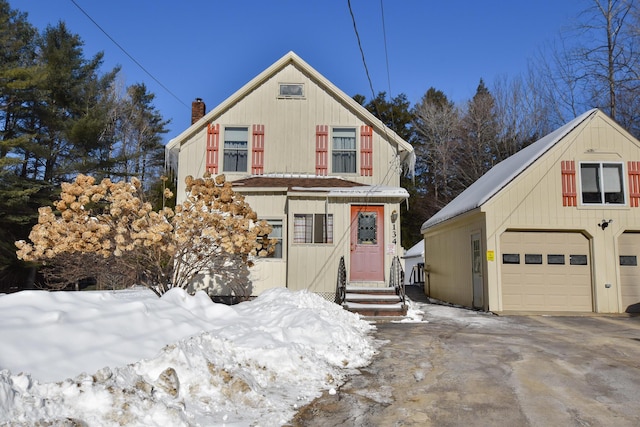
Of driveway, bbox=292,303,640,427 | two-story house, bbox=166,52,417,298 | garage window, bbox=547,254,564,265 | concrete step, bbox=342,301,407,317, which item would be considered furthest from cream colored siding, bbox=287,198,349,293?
garage window, bbox=547,254,564,265

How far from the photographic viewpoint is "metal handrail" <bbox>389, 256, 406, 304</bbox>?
40.7 ft

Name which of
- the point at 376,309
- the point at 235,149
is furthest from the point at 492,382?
the point at 235,149

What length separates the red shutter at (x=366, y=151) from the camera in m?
14.7

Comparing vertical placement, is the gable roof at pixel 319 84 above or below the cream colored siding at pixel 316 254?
above

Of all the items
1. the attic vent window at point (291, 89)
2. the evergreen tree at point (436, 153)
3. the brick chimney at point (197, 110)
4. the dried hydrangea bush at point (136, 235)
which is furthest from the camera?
the evergreen tree at point (436, 153)

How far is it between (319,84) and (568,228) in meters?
8.83

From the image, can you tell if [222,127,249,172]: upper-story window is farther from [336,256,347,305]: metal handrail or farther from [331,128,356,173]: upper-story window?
[336,256,347,305]: metal handrail

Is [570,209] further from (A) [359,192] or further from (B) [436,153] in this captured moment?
(B) [436,153]

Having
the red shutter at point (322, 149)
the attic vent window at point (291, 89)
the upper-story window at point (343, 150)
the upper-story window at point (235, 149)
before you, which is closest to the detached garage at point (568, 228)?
the upper-story window at point (343, 150)

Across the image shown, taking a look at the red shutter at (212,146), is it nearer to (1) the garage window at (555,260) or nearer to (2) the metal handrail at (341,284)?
(2) the metal handrail at (341,284)

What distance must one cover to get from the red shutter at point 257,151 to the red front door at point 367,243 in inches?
136

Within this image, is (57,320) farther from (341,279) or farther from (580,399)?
(341,279)

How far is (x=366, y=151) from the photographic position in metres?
14.8

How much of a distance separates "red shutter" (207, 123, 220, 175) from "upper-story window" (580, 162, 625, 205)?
437 inches
